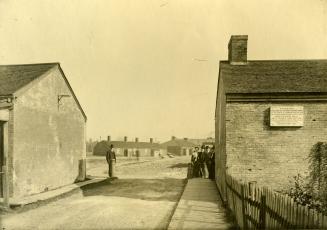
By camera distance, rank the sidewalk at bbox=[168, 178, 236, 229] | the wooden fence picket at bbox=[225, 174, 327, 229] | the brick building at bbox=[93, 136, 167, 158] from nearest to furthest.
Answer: the wooden fence picket at bbox=[225, 174, 327, 229] → the sidewalk at bbox=[168, 178, 236, 229] → the brick building at bbox=[93, 136, 167, 158]

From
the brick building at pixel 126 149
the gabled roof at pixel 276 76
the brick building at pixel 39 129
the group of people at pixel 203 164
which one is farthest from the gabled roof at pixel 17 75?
the brick building at pixel 126 149

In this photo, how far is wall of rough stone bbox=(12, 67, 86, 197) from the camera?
49.8 feet

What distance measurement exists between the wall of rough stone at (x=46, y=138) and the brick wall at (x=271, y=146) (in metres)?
8.22

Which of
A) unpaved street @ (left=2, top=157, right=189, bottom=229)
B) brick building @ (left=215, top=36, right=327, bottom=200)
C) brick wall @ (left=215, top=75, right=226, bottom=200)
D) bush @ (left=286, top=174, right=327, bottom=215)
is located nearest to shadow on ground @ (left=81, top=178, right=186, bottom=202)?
unpaved street @ (left=2, top=157, right=189, bottom=229)

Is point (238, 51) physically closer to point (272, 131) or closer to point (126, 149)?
point (272, 131)

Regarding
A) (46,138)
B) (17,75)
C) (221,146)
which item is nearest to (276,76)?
(221,146)

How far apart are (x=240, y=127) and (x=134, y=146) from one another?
253ft

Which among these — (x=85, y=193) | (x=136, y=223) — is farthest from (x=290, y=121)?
(x=85, y=193)

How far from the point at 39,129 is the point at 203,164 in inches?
415

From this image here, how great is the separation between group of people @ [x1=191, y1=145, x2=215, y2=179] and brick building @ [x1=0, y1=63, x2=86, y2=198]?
682 centimetres

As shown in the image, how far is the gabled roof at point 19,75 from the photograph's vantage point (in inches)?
607

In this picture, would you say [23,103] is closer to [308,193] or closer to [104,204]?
[104,204]

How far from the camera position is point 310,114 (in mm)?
13312

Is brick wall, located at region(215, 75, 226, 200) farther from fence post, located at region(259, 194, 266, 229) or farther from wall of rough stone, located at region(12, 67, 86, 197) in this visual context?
wall of rough stone, located at region(12, 67, 86, 197)
